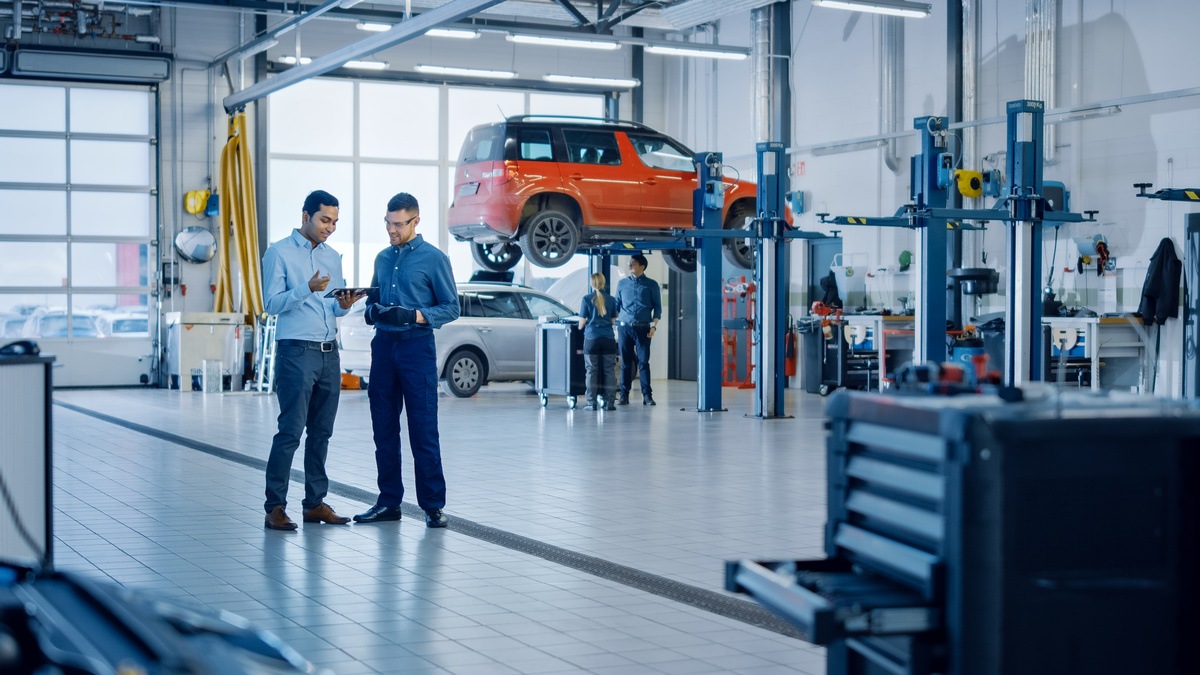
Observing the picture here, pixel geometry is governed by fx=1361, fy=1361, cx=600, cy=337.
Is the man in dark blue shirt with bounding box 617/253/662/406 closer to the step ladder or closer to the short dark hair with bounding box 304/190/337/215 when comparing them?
the step ladder

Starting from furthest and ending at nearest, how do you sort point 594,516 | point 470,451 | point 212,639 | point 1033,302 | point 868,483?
point 1033,302 < point 470,451 < point 594,516 < point 868,483 < point 212,639

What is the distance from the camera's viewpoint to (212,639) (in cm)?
190

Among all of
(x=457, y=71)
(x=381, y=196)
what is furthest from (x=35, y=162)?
(x=457, y=71)

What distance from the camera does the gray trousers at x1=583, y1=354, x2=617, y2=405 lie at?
1513 cm

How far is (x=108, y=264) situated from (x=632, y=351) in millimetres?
8981

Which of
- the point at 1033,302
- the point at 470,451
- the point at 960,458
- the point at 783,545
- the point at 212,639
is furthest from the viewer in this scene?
the point at 1033,302

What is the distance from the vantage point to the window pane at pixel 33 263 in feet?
65.1

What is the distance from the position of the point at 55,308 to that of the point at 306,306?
1495 cm

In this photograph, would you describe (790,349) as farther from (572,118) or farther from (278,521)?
(278,521)

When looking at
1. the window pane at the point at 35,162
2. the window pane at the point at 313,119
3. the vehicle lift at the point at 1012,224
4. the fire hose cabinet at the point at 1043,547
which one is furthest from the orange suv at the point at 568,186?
the fire hose cabinet at the point at 1043,547

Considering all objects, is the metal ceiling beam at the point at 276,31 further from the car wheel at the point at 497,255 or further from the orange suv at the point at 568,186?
the car wheel at the point at 497,255

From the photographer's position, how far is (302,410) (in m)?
6.75

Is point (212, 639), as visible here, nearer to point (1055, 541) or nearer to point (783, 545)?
point (1055, 541)

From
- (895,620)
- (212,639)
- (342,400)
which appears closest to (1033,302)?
(342,400)
